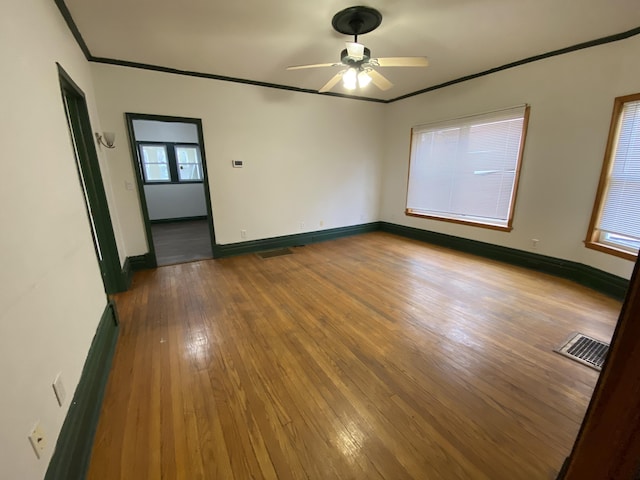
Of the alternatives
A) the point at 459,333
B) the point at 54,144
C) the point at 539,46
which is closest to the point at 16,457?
the point at 54,144

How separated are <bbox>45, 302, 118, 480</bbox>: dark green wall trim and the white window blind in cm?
476

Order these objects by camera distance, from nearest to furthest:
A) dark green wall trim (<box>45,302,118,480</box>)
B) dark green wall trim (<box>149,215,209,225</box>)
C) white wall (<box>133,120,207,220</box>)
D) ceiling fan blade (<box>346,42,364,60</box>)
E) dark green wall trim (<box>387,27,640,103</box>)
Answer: dark green wall trim (<box>45,302,118,480</box>) → ceiling fan blade (<box>346,42,364,60</box>) → dark green wall trim (<box>387,27,640,103</box>) → white wall (<box>133,120,207,220</box>) → dark green wall trim (<box>149,215,209,225</box>)

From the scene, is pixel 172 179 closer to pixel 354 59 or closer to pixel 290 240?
pixel 290 240

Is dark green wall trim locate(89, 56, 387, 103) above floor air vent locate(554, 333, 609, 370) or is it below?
above

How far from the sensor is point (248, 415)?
1.56 metres

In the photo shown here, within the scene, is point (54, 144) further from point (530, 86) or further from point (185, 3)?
point (530, 86)

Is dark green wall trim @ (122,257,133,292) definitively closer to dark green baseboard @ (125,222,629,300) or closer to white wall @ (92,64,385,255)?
dark green baseboard @ (125,222,629,300)

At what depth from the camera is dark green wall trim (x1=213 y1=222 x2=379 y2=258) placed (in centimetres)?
443

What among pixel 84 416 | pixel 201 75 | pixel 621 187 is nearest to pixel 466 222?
pixel 621 187

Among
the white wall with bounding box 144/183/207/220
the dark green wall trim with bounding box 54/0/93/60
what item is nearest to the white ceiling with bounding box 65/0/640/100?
the dark green wall trim with bounding box 54/0/93/60

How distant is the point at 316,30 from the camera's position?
2658 mm

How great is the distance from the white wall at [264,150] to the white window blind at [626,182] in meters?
3.60

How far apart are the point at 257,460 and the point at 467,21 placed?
3792 mm

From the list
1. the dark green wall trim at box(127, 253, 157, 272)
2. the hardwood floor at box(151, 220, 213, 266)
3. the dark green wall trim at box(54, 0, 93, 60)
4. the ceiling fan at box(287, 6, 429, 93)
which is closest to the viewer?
the dark green wall trim at box(54, 0, 93, 60)
